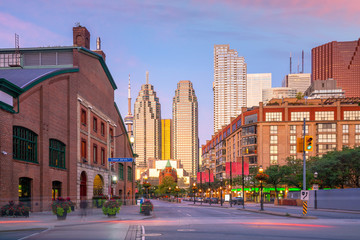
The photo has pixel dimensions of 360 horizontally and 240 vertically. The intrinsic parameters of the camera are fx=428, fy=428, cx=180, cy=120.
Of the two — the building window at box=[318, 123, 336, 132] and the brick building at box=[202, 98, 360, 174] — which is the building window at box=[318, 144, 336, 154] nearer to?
the brick building at box=[202, 98, 360, 174]

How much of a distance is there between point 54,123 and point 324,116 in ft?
330

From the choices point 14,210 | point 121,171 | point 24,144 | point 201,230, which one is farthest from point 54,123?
point 121,171

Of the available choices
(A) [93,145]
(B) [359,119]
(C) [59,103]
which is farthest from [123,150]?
(B) [359,119]

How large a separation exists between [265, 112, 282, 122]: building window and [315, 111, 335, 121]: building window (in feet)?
35.0

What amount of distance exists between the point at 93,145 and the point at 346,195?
3175 cm

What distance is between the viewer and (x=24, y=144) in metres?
35.8

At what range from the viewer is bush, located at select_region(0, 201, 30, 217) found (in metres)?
30.6

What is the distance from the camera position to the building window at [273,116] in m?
129

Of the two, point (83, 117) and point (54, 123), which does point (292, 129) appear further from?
point (54, 123)

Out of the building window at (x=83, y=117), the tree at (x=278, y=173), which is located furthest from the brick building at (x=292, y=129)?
the building window at (x=83, y=117)

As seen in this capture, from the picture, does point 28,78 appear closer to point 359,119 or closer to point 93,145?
point 93,145

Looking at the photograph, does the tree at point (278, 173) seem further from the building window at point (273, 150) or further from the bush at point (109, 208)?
the bush at point (109, 208)

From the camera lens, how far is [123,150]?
77.2 meters

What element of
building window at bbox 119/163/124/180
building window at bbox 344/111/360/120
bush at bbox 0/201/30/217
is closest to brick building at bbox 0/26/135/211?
bush at bbox 0/201/30/217
